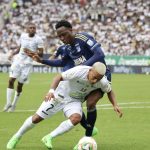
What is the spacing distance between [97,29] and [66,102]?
37578mm

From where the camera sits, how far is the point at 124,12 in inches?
1953

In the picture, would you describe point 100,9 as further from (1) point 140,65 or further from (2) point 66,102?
(2) point 66,102

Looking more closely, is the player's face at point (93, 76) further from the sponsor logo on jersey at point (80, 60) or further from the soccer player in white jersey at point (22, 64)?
the soccer player in white jersey at point (22, 64)

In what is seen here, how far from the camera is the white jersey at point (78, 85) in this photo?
1097 centimetres

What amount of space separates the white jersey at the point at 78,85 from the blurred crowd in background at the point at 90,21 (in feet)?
104

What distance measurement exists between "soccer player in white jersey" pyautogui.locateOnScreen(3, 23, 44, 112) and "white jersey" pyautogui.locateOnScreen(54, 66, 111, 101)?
710 cm

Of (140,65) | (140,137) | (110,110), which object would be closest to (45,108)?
(140,137)

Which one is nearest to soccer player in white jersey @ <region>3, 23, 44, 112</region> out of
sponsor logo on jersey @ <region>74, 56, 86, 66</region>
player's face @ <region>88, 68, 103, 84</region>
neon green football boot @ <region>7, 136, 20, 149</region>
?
sponsor logo on jersey @ <region>74, 56, 86, 66</region>

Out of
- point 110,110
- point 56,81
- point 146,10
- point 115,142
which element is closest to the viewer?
point 56,81

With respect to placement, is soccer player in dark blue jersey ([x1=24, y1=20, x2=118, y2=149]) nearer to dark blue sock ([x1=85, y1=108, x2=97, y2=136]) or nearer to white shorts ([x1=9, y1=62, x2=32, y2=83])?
dark blue sock ([x1=85, y1=108, x2=97, y2=136])

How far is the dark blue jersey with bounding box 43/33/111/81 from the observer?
39.2ft

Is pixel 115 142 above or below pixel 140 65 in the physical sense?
above

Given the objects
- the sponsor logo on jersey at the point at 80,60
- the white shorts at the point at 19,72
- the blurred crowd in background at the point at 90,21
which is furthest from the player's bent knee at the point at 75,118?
the blurred crowd in background at the point at 90,21

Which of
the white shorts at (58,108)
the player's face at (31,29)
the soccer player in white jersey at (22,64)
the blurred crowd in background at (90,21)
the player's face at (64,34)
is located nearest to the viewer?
the white shorts at (58,108)
